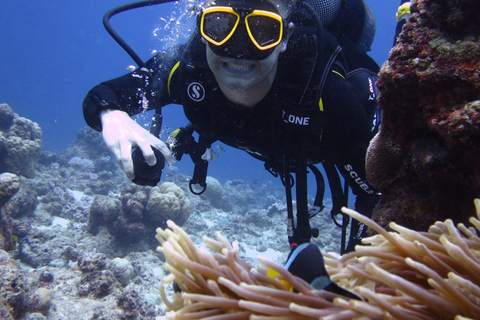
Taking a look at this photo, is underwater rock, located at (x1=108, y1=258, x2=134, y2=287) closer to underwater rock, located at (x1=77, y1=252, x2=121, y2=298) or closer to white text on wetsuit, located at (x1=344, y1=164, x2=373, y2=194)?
underwater rock, located at (x1=77, y1=252, x2=121, y2=298)

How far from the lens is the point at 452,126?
1233 millimetres

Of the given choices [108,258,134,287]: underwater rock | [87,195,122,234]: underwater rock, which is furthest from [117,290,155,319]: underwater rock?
[87,195,122,234]: underwater rock

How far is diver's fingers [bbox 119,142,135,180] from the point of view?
189 centimetres

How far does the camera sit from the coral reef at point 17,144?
9.39 meters

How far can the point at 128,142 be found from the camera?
2031mm

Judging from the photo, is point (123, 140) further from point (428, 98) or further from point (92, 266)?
point (92, 266)

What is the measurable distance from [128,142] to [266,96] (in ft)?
5.26

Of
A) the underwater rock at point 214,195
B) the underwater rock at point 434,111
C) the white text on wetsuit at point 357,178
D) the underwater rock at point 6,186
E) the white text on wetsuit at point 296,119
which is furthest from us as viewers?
the underwater rock at point 214,195

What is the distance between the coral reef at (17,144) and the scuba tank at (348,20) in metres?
10.4

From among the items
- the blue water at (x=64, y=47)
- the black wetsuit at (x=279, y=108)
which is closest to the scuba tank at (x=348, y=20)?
the black wetsuit at (x=279, y=108)

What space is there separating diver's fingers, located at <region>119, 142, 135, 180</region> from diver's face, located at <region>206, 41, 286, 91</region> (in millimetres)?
Result: 1218

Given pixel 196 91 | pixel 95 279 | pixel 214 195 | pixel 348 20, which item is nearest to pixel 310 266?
pixel 196 91

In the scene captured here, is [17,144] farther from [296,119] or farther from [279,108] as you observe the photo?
[296,119]

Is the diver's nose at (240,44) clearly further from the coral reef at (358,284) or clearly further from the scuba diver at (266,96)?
the coral reef at (358,284)
